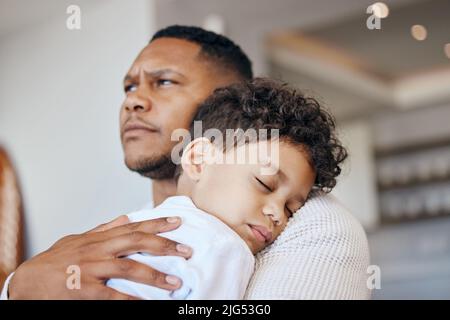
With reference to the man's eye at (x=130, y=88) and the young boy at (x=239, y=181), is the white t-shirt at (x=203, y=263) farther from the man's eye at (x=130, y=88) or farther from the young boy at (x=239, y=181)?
the man's eye at (x=130, y=88)

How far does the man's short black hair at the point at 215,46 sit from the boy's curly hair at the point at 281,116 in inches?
3.9

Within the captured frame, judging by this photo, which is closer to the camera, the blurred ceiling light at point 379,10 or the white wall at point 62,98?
the white wall at point 62,98

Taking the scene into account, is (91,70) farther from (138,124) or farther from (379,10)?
(379,10)

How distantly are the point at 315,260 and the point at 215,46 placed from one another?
376 millimetres

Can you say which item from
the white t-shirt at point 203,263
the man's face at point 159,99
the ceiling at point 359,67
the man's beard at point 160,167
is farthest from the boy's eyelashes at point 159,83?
the ceiling at point 359,67

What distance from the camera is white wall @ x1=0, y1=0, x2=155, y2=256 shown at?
909 mm

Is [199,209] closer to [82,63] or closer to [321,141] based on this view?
[321,141]

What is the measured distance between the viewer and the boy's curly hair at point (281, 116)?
0.81 m

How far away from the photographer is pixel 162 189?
85 cm

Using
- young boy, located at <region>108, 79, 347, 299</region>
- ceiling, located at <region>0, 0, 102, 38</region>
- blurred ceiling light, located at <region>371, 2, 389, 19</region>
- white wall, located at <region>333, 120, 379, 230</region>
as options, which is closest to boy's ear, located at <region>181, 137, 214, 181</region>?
young boy, located at <region>108, 79, 347, 299</region>

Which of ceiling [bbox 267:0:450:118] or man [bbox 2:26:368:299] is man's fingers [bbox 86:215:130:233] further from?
ceiling [bbox 267:0:450:118]

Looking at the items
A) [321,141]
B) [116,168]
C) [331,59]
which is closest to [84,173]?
[116,168]

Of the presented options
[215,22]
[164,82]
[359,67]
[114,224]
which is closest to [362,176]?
[359,67]

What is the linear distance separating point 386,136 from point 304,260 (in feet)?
10.4
